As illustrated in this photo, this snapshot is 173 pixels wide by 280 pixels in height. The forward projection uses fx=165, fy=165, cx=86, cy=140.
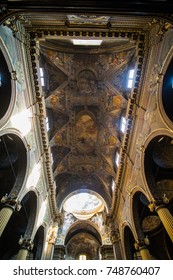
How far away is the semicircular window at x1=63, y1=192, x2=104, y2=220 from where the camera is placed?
59.4ft

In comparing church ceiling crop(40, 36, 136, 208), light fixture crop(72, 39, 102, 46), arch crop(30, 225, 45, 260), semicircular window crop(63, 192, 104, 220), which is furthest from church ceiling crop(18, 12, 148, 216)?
semicircular window crop(63, 192, 104, 220)

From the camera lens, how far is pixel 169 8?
12.4 feet

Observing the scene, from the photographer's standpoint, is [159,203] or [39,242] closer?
[159,203]

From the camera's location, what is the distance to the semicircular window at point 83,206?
18103 millimetres

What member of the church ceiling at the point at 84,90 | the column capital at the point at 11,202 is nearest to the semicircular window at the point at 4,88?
the church ceiling at the point at 84,90

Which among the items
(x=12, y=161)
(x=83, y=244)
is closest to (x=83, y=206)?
(x=83, y=244)

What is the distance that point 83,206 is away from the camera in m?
20.2

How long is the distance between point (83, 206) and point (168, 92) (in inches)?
662

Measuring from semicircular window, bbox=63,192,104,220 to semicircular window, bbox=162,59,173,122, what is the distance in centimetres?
1236

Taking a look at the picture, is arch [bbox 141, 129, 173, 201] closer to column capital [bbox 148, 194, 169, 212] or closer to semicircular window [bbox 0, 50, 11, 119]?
column capital [bbox 148, 194, 169, 212]

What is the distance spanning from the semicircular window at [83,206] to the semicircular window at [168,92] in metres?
12.4

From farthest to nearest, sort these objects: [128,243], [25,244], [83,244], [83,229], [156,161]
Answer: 1. [83,244]
2. [83,229]
3. [128,243]
4. [156,161]
5. [25,244]

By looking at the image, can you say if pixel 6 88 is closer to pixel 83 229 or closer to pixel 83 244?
pixel 83 229
